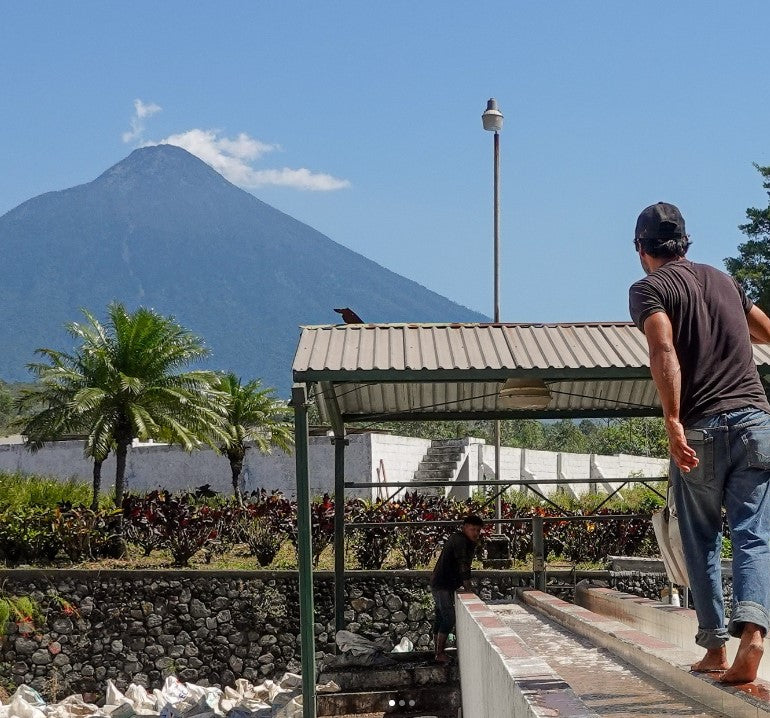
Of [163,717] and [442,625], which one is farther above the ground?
[442,625]

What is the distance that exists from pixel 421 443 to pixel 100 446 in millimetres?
12231

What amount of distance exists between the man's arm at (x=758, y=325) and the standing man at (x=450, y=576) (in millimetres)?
8097

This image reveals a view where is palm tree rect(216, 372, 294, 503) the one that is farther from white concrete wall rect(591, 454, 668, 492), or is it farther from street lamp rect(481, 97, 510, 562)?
street lamp rect(481, 97, 510, 562)

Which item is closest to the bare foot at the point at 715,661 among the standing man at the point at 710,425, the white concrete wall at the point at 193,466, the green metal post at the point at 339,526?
→ the standing man at the point at 710,425

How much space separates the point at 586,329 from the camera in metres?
10.9

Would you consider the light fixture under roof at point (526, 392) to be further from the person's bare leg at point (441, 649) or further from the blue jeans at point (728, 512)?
the blue jeans at point (728, 512)

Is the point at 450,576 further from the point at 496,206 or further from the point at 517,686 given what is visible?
the point at 496,206

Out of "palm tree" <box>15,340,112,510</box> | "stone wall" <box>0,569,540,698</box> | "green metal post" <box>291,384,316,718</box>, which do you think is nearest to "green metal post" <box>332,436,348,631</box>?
"green metal post" <box>291,384,316,718</box>

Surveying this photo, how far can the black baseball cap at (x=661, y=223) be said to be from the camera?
14.8 feet

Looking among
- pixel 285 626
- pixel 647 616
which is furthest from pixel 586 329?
pixel 285 626

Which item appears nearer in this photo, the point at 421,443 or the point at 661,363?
the point at 661,363

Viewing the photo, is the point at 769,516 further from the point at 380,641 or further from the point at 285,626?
the point at 285,626

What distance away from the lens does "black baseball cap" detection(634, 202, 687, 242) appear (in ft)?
14.8

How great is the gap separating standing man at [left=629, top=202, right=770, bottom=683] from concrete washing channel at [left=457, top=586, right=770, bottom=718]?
0.58 feet
